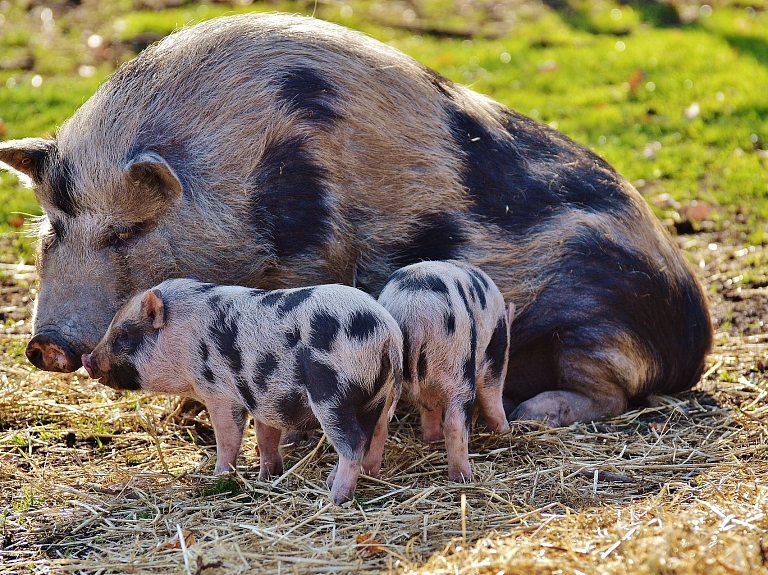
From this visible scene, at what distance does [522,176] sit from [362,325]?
150 cm

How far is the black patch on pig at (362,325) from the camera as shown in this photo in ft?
11.8

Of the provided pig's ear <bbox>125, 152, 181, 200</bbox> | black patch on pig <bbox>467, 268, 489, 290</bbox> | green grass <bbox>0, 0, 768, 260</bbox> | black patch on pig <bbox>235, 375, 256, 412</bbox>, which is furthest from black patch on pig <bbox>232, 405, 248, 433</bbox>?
green grass <bbox>0, 0, 768, 260</bbox>

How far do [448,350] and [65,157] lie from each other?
194 centimetres

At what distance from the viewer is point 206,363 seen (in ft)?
13.0

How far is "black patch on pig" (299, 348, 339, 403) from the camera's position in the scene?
361 centimetres

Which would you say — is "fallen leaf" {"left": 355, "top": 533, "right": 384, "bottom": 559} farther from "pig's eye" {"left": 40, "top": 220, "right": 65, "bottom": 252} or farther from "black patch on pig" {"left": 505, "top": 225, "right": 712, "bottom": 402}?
"pig's eye" {"left": 40, "top": 220, "right": 65, "bottom": 252}

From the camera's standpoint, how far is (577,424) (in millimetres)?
4676

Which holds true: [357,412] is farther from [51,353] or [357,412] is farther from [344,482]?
[51,353]

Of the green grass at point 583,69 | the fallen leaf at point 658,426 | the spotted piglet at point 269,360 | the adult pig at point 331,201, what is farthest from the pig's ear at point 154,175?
the green grass at point 583,69

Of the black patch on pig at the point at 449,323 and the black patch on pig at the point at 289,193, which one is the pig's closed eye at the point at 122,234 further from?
the black patch on pig at the point at 449,323

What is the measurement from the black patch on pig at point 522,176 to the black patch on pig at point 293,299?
115 cm

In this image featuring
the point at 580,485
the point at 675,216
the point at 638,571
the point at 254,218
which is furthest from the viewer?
the point at 675,216

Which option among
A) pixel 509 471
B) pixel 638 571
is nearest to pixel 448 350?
pixel 509 471

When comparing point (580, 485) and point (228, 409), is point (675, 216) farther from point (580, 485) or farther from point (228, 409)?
point (228, 409)
